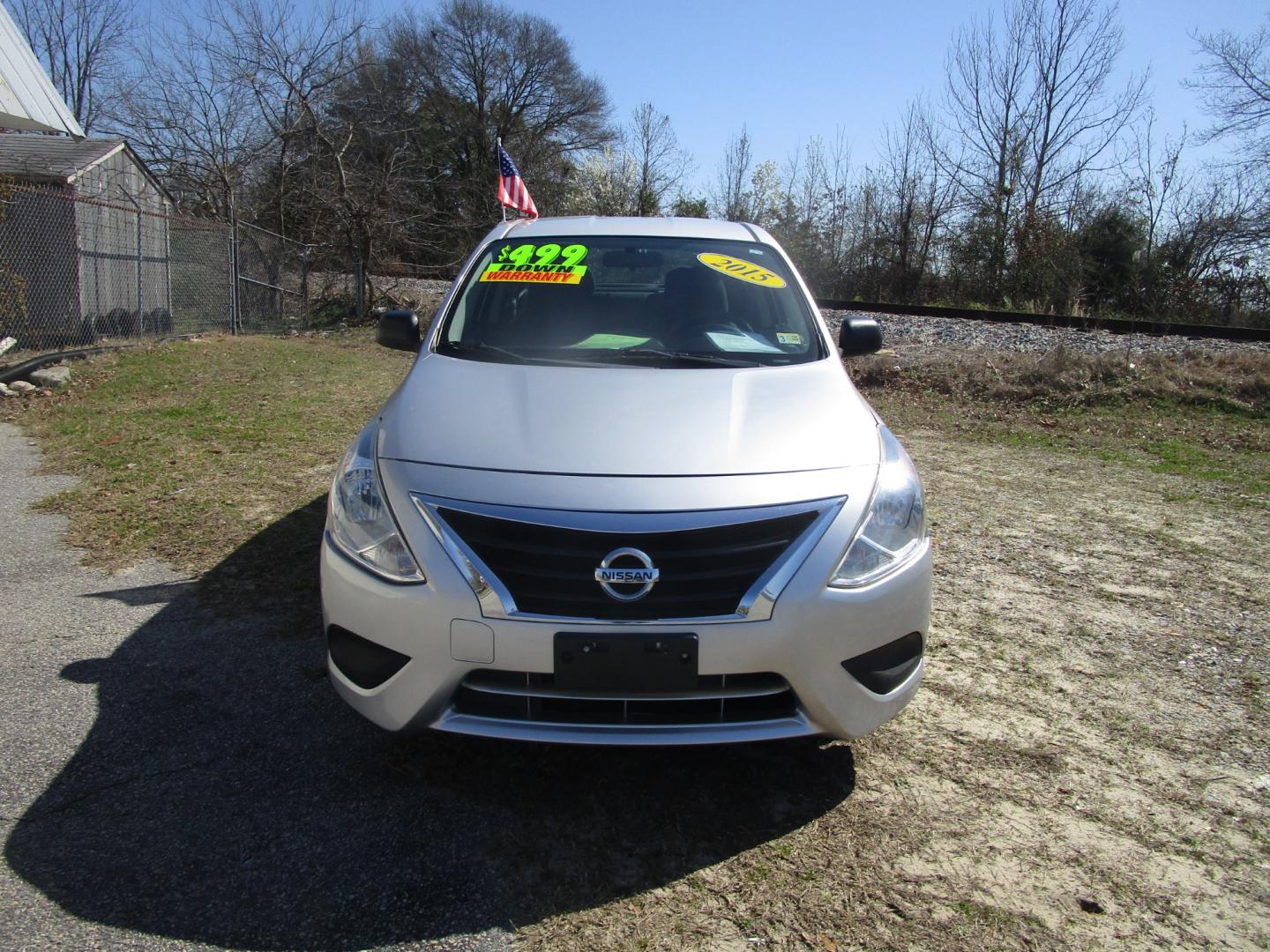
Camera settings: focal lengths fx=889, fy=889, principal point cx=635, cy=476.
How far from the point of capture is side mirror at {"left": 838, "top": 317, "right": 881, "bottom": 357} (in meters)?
3.98

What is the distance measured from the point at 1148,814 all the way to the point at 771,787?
108cm

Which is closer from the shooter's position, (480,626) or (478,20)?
(480,626)

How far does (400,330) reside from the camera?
3.94 m

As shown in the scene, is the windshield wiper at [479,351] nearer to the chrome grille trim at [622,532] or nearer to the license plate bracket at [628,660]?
the chrome grille trim at [622,532]

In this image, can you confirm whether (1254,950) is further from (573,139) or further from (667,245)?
(573,139)

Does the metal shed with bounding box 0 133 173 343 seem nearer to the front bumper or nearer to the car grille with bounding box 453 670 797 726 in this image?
the front bumper

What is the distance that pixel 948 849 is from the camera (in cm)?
237

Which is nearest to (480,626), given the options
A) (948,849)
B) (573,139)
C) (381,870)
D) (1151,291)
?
(381,870)

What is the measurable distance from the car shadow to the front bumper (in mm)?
317

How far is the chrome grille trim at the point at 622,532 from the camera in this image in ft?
7.30

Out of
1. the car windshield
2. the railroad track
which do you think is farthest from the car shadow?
the railroad track

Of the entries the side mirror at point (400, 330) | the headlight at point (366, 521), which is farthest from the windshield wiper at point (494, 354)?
the headlight at point (366, 521)

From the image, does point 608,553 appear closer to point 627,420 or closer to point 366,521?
point 627,420

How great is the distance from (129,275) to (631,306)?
1651 cm
